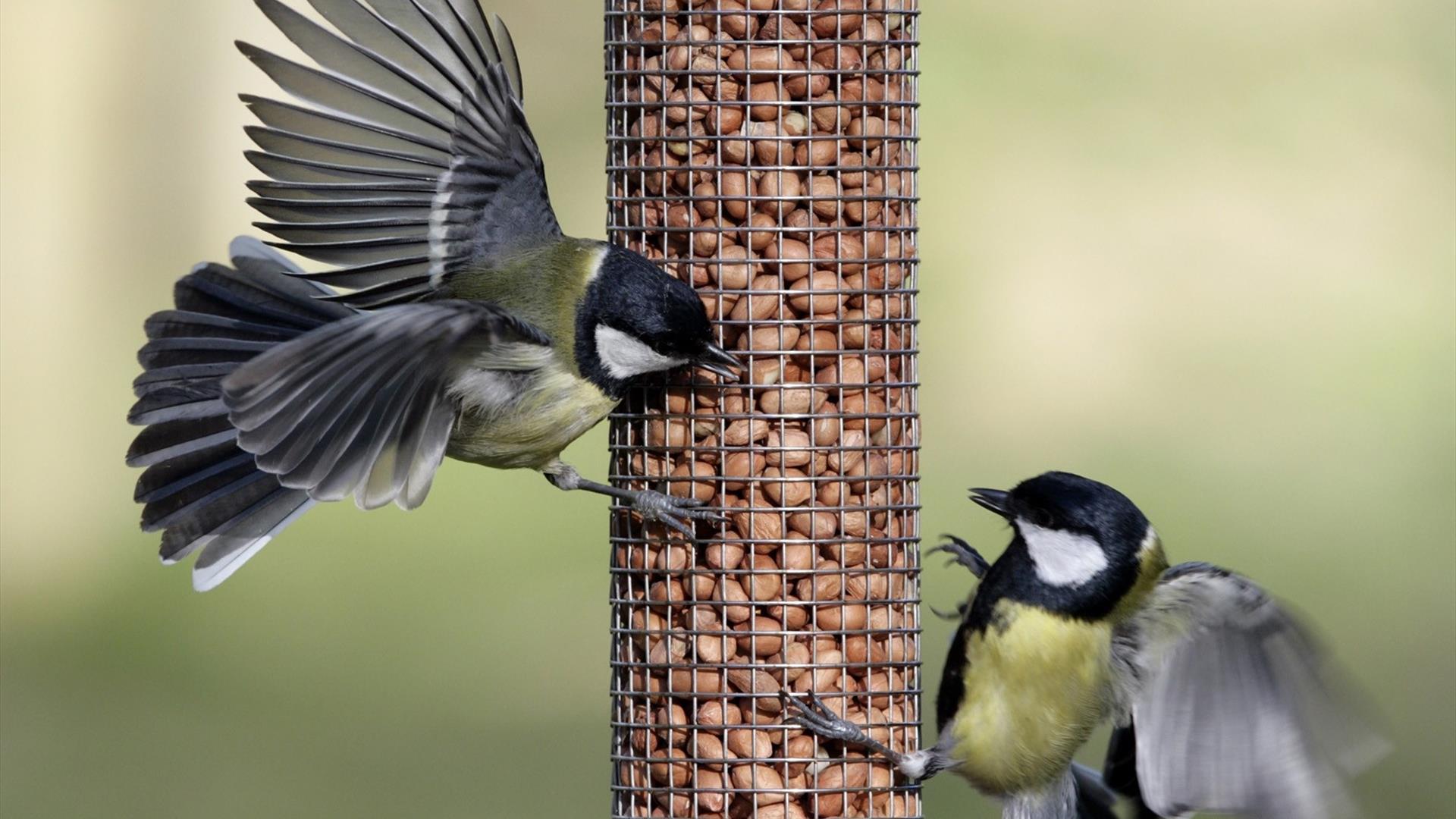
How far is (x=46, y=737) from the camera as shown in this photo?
25.8ft

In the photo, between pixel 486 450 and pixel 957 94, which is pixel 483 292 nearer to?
pixel 486 450

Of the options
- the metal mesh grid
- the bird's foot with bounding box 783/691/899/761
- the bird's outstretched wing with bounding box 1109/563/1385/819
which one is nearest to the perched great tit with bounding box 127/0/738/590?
the metal mesh grid

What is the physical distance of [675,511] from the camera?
3670mm

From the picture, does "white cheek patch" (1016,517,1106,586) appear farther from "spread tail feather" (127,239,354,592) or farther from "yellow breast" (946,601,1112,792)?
"spread tail feather" (127,239,354,592)

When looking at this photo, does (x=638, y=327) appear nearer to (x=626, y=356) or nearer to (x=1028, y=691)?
(x=626, y=356)

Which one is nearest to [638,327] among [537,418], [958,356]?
[537,418]

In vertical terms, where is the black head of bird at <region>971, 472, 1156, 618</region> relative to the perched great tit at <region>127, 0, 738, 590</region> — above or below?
below

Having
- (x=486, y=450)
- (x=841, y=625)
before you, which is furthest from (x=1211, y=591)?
(x=486, y=450)

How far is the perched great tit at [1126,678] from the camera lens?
3.75m

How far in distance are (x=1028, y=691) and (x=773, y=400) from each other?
2.68 ft

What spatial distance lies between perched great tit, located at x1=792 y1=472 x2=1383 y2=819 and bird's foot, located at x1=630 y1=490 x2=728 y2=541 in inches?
16.0

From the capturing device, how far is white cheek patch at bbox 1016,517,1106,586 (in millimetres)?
3818

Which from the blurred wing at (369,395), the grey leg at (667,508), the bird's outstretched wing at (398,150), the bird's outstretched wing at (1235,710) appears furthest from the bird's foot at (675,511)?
the bird's outstretched wing at (1235,710)

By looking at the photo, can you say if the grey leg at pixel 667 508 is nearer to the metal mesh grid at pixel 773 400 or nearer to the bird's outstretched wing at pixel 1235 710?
the metal mesh grid at pixel 773 400
